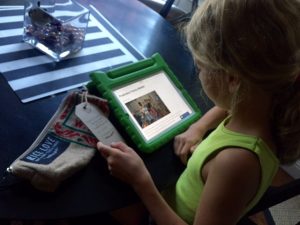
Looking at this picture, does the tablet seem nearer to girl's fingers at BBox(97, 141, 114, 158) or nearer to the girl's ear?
girl's fingers at BBox(97, 141, 114, 158)

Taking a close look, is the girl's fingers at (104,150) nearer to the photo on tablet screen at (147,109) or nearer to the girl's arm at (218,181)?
the girl's arm at (218,181)

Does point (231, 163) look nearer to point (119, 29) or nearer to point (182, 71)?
point (182, 71)

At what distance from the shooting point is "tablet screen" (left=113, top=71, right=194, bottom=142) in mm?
870

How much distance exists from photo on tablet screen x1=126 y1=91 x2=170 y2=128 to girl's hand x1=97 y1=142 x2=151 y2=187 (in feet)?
0.32

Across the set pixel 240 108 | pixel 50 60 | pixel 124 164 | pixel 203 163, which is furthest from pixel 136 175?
pixel 50 60

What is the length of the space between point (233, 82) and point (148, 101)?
245mm

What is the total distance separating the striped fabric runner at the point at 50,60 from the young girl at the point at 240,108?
26 centimetres

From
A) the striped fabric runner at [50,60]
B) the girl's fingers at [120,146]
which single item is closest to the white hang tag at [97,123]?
the girl's fingers at [120,146]

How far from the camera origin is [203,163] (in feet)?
2.58

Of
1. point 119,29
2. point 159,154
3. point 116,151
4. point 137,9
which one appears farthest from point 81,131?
point 137,9

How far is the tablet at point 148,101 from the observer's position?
853 mm

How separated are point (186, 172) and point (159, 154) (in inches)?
3.0

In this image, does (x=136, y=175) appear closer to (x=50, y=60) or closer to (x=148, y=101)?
(x=148, y=101)

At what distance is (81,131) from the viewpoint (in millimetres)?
803
